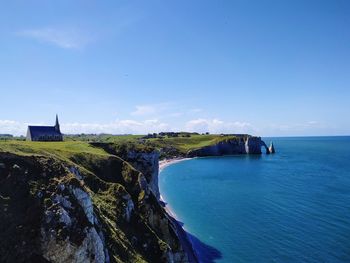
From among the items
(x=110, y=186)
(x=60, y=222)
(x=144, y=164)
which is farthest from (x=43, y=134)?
(x=60, y=222)

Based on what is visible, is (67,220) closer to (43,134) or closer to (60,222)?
A: (60,222)

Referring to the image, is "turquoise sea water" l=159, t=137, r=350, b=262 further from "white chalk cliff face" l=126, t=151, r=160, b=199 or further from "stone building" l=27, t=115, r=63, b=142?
"stone building" l=27, t=115, r=63, b=142

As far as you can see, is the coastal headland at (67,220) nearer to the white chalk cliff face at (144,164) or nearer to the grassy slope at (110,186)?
the grassy slope at (110,186)

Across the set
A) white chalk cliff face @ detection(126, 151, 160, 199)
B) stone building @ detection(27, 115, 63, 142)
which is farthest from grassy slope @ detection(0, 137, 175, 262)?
stone building @ detection(27, 115, 63, 142)

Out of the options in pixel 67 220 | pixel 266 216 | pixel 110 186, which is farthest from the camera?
pixel 266 216

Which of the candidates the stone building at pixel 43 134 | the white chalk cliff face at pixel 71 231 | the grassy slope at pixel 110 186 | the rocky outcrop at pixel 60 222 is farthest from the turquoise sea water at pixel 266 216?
the stone building at pixel 43 134

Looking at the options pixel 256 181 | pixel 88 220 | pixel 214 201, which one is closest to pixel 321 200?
pixel 214 201
